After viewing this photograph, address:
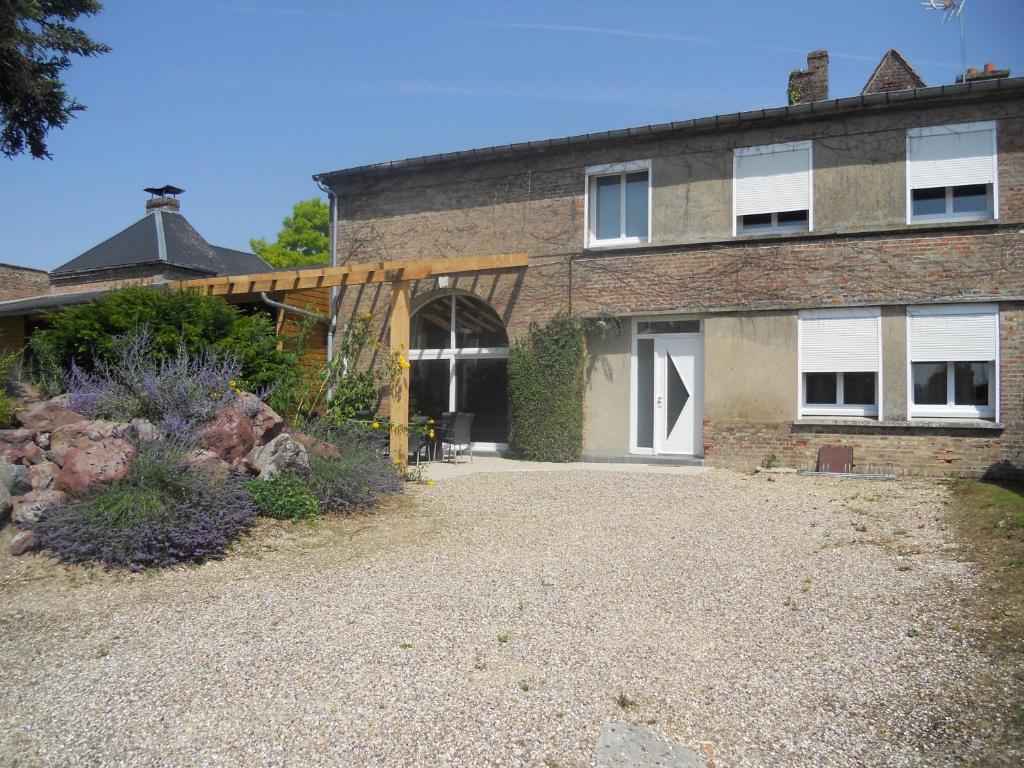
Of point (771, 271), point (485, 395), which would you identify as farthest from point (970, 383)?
point (485, 395)

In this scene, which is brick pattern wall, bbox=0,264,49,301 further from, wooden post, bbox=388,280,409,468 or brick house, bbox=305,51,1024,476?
wooden post, bbox=388,280,409,468

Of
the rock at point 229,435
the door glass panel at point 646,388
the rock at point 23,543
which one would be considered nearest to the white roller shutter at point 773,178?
the door glass panel at point 646,388

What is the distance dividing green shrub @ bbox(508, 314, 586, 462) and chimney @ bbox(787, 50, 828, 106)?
5470 millimetres

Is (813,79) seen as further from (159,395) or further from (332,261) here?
(159,395)

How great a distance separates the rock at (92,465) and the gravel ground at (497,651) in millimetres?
651

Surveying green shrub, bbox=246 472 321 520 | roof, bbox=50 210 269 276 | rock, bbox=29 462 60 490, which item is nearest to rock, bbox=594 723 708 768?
green shrub, bbox=246 472 321 520

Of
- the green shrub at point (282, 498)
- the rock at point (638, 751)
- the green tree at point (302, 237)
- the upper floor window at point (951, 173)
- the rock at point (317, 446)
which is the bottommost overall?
the rock at point (638, 751)

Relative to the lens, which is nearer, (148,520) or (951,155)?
(148,520)

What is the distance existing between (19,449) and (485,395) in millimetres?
8258

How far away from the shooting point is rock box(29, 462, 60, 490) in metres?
5.93

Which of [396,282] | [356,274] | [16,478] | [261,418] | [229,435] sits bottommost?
[16,478]

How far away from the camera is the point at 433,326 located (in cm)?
1447

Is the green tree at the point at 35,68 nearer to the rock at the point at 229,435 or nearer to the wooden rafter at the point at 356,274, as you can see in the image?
the wooden rafter at the point at 356,274

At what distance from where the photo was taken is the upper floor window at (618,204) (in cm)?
1248
